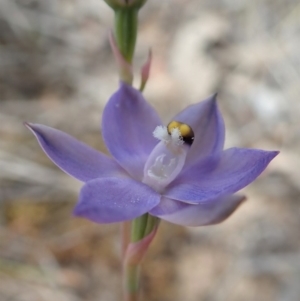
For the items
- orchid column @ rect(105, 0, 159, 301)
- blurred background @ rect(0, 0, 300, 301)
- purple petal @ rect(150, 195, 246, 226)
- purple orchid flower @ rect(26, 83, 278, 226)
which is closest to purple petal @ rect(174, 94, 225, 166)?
purple orchid flower @ rect(26, 83, 278, 226)

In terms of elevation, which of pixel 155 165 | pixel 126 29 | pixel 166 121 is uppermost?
pixel 126 29

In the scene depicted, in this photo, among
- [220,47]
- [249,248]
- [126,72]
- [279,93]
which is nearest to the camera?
[126,72]

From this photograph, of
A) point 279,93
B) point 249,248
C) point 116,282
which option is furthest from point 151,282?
point 279,93

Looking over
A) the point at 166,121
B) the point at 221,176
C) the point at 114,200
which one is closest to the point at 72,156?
the point at 114,200

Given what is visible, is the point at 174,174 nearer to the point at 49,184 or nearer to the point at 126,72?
the point at 126,72

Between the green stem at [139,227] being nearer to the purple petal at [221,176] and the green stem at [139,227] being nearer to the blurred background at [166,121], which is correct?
the purple petal at [221,176]

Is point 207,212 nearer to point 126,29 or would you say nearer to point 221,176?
point 221,176

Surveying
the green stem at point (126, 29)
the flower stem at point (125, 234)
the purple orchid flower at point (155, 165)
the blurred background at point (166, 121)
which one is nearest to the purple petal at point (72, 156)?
the purple orchid flower at point (155, 165)
